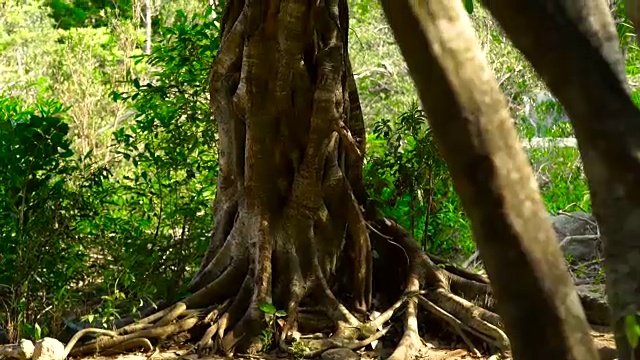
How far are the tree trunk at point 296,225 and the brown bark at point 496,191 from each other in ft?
9.82

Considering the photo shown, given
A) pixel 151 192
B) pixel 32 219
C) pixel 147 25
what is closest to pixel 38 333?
pixel 32 219

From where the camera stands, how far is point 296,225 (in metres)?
4.83

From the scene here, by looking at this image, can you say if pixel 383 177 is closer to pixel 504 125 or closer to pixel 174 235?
pixel 174 235

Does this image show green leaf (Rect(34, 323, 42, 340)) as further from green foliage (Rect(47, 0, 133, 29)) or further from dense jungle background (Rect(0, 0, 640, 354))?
green foliage (Rect(47, 0, 133, 29))

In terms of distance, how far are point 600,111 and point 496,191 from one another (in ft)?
0.71

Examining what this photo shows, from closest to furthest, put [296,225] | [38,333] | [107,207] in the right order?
1. [38,333]
2. [296,225]
3. [107,207]

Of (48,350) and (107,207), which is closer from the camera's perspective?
(48,350)

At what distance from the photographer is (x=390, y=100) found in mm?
12406

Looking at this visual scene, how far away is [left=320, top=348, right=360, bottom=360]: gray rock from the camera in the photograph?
167 inches

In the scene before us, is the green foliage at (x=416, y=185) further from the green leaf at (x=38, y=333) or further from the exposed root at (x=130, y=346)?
the green leaf at (x=38, y=333)

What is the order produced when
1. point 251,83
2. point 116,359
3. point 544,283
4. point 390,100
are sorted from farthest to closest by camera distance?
1. point 390,100
2. point 251,83
3. point 116,359
4. point 544,283

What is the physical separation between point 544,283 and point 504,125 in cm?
27

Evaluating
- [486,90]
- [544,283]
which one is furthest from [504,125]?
[544,283]

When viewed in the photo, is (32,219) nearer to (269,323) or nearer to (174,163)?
(174,163)
